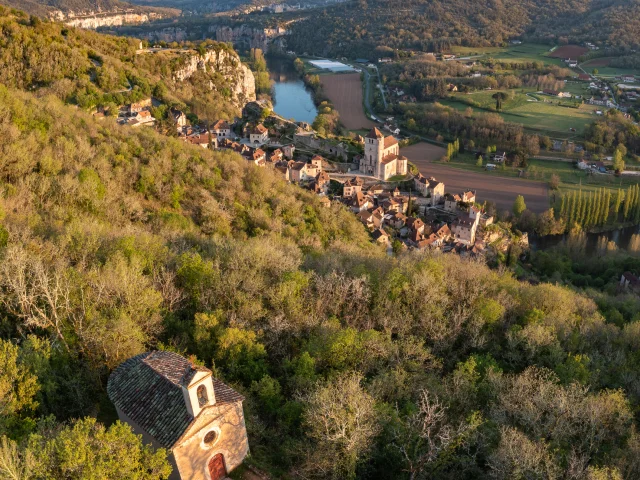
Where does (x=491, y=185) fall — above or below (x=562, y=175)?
below

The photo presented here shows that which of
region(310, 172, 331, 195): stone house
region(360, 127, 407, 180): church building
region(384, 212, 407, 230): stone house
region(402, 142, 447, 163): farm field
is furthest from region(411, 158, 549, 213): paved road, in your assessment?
region(310, 172, 331, 195): stone house

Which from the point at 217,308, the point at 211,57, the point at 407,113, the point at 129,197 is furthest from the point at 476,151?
the point at 217,308

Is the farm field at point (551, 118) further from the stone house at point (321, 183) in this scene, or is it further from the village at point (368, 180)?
the stone house at point (321, 183)

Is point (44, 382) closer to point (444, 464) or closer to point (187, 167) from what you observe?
point (444, 464)

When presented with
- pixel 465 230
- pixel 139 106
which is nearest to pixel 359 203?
pixel 465 230

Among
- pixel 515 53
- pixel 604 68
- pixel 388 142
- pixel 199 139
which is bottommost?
pixel 388 142

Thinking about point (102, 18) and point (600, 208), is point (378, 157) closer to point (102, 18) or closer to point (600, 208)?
point (600, 208)

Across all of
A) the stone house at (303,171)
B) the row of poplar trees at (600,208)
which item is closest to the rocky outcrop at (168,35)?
the stone house at (303,171)

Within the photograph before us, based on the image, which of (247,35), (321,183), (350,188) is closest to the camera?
(350,188)
